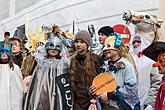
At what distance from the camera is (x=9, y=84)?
5.70 m

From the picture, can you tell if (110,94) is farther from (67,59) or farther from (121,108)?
(67,59)

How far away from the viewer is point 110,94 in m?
5.01

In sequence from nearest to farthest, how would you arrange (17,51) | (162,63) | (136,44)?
(162,63)
(136,44)
(17,51)

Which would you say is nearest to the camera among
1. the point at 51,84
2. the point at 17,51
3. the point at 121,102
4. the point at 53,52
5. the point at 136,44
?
the point at 121,102

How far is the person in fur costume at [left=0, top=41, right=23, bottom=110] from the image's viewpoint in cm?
563

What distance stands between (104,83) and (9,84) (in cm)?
134

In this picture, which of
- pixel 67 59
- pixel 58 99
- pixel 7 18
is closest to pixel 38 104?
pixel 58 99

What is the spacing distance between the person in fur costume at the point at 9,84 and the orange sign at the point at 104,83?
1116mm

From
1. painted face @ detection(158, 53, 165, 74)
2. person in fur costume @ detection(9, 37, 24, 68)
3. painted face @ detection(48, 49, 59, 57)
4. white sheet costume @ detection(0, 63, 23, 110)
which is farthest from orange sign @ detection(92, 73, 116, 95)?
person in fur costume @ detection(9, 37, 24, 68)

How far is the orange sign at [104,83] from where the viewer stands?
16.4ft

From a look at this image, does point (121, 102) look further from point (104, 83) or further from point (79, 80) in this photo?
point (79, 80)

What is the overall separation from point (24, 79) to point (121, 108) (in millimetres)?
1591

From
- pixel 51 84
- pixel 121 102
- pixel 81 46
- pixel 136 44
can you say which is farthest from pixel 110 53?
pixel 136 44

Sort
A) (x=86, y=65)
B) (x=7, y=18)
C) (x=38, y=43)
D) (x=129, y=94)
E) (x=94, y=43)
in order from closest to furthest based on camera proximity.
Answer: (x=129, y=94)
(x=86, y=65)
(x=94, y=43)
(x=38, y=43)
(x=7, y=18)
